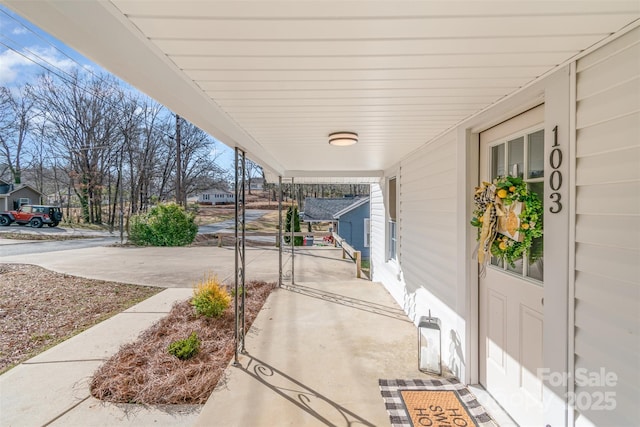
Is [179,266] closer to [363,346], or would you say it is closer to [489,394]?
[363,346]

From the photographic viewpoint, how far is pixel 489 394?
229cm

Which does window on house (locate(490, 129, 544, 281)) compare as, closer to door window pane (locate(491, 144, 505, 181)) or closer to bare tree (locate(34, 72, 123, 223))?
door window pane (locate(491, 144, 505, 181))

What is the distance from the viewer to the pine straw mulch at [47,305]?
364cm

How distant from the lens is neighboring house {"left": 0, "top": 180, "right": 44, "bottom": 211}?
1577cm

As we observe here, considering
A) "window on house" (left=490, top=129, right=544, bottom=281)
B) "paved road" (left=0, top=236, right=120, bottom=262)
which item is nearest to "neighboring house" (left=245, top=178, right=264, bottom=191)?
"paved road" (left=0, top=236, right=120, bottom=262)

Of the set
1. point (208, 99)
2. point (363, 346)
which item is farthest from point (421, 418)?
point (208, 99)

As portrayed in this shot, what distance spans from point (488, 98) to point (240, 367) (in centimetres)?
313

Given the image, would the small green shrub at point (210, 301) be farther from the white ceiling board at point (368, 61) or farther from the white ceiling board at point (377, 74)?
the white ceiling board at point (368, 61)

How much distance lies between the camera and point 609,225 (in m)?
1.27

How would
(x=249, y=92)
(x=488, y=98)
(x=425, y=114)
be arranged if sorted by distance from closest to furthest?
(x=249, y=92) < (x=488, y=98) < (x=425, y=114)

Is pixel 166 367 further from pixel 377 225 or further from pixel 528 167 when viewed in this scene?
pixel 377 225

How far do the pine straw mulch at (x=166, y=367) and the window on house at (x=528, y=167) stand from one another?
8.75 ft

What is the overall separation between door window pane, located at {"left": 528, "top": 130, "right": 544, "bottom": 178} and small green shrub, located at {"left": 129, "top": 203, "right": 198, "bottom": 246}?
13.3 m

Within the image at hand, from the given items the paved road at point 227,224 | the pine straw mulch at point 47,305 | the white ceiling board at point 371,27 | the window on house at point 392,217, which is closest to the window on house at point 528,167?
the white ceiling board at point 371,27
